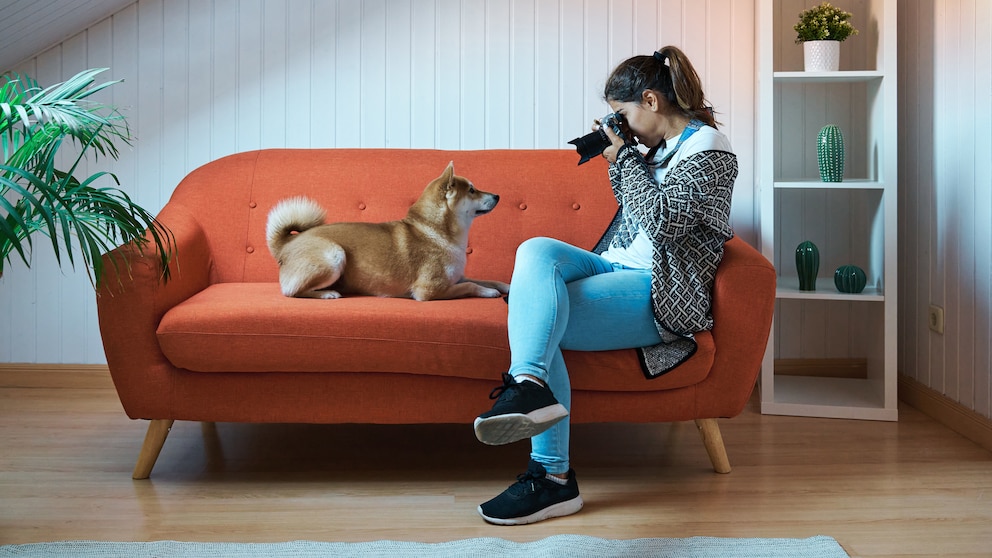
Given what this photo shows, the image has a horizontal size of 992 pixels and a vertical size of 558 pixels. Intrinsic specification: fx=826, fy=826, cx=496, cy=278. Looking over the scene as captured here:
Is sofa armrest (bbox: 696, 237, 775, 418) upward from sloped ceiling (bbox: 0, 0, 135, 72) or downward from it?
downward

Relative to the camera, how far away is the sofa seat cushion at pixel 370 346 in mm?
1854

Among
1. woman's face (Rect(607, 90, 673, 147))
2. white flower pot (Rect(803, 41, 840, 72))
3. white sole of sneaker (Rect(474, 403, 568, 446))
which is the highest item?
white flower pot (Rect(803, 41, 840, 72))

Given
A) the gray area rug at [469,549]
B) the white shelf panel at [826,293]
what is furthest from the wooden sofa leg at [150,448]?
the white shelf panel at [826,293]

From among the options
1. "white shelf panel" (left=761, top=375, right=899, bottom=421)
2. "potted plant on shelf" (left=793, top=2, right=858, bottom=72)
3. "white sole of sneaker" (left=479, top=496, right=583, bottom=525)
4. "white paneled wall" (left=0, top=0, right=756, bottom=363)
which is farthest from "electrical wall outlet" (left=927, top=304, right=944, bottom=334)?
"white sole of sneaker" (left=479, top=496, right=583, bottom=525)

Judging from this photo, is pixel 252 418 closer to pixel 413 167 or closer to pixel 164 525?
pixel 164 525

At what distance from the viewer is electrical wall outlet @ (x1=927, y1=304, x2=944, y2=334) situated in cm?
250

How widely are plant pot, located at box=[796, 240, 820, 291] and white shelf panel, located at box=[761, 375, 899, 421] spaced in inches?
14.0

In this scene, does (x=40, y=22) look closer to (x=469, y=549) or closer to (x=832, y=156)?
(x=469, y=549)

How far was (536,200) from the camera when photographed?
2.54 meters

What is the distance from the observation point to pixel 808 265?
266 cm

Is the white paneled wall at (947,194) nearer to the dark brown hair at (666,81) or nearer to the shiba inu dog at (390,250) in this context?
the dark brown hair at (666,81)

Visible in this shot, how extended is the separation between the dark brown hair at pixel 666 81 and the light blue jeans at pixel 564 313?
1.26 feet

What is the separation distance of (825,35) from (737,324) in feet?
4.15

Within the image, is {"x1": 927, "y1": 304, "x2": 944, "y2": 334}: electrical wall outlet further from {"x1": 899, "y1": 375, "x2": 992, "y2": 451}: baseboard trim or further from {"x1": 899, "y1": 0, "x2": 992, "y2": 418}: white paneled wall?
{"x1": 899, "y1": 375, "x2": 992, "y2": 451}: baseboard trim
